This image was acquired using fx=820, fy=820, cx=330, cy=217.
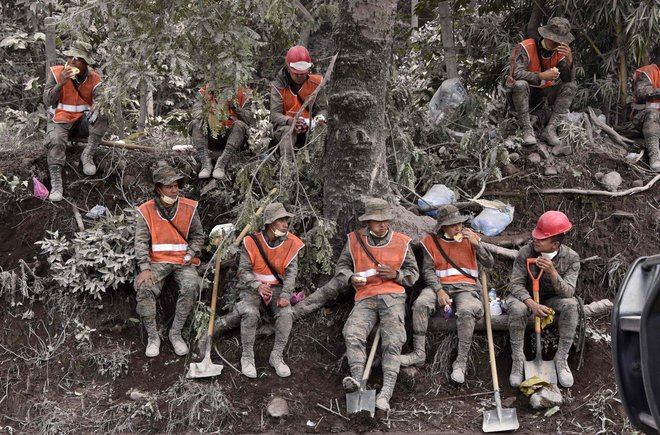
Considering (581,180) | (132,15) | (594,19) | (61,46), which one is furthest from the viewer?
(61,46)

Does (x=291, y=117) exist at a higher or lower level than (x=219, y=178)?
higher

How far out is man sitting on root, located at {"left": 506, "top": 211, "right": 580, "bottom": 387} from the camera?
7355 mm

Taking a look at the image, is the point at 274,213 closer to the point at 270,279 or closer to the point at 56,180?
the point at 270,279

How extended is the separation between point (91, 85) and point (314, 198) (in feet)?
8.90

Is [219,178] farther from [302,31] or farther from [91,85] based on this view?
[302,31]

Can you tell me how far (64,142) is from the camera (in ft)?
28.9

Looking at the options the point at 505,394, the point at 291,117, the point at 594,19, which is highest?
the point at 594,19

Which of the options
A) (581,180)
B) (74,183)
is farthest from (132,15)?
(581,180)

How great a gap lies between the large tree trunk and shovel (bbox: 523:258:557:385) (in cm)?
176

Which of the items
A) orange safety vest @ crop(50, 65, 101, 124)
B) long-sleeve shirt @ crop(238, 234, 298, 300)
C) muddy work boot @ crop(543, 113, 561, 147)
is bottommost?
long-sleeve shirt @ crop(238, 234, 298, 300)

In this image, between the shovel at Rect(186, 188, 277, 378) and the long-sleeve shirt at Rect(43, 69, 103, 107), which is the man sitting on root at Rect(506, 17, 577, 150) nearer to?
the shovel at Rect(186, 188, 277, 378)

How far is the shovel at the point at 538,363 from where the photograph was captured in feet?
24.3

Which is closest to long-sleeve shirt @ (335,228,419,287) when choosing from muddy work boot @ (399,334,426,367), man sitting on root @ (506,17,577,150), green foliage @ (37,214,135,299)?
muddy work boot @ (399,334,426,367)

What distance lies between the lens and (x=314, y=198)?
8844 mm
